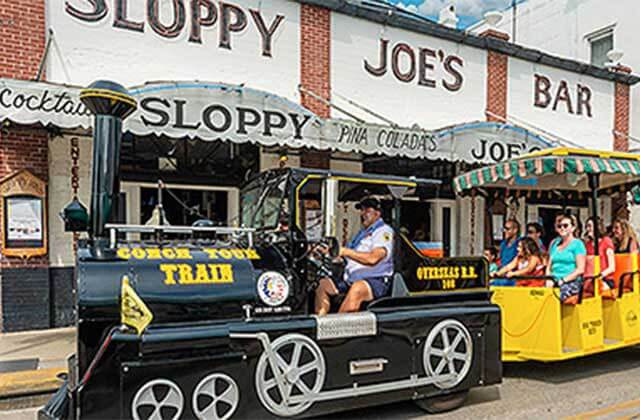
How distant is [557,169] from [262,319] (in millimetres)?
3643

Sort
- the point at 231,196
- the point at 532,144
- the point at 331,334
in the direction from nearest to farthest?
the point at 331,334, the point at 231,196, the point at 532,144

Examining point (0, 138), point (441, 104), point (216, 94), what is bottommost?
point (0, 138)

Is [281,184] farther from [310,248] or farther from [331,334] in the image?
[331,334]

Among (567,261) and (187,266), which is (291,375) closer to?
(187,266)

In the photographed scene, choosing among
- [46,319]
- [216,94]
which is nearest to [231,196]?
[216,94]

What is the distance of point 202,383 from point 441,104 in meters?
9.55

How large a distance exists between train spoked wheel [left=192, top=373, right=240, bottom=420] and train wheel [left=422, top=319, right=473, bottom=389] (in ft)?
5.71

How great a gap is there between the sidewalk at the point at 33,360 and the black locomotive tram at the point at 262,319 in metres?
1.87

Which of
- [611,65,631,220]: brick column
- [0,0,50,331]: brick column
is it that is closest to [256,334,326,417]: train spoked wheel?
[0,0,50,331]: brick column

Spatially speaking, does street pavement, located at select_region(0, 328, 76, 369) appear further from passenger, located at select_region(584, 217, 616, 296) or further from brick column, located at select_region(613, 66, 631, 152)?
brick column, located at select_region(613, 66, 631, 152)

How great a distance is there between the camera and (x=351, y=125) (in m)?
8.22

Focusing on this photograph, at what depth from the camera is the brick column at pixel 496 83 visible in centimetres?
1233

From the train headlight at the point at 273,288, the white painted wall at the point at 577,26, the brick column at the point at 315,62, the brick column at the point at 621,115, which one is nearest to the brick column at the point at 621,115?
the brick column at the point at 621,115

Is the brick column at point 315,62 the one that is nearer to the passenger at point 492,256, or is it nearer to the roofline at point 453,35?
the roofline at point 453,35
